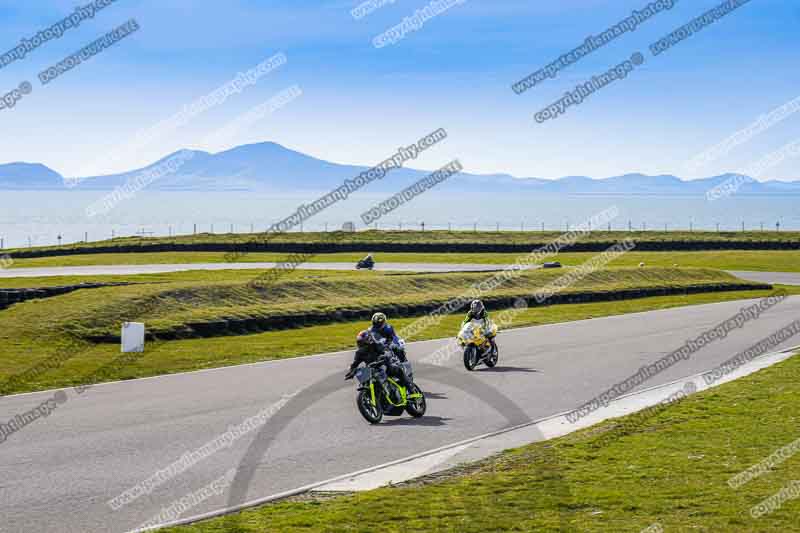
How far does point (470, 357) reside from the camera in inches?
806

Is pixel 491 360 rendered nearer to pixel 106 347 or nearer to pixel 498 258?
pixel 106 347

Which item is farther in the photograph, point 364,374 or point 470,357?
point 470,357

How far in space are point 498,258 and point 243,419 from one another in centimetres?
5677

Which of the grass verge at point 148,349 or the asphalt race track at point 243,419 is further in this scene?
the grass verge at point 148,349

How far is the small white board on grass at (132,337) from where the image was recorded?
23.1m

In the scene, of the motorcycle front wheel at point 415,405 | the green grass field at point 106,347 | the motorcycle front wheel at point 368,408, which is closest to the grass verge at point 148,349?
the green grass field at point 106,347

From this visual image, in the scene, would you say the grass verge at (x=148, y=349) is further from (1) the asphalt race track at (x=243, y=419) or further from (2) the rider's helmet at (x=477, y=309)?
(2) the rider's helmet at (x=477, y=309)

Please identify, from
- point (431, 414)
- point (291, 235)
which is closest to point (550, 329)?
point (431, 414)

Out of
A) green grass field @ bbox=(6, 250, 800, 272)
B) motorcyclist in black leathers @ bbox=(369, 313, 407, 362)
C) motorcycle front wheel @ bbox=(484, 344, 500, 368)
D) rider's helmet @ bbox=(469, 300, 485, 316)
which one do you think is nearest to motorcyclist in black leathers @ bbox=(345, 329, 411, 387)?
motorcyclist in black leathers @ bbox=(369, 313, 407, 362)

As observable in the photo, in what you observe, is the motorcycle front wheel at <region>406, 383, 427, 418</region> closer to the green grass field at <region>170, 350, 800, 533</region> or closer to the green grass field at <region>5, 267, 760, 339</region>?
the green grass field at <region>170, 350, 800, 533</region>

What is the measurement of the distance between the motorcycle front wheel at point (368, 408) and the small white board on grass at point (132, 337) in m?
10.7

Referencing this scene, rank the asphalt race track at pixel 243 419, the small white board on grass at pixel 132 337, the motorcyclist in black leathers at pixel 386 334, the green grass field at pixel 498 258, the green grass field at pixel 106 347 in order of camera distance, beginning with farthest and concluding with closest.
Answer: the green grass field at pixel 498 258
the small white board on grass at pixel 132 337
the green grass field at pixel 106 347
the motorcyclist in black leathers at pixel 386 334
the asphalt race track at pixel 243 419

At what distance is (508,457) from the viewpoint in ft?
38.1

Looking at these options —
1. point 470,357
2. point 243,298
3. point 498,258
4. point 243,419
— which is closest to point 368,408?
point 243,419
